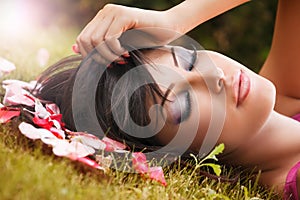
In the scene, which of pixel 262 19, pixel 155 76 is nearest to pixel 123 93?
pixel 155 76

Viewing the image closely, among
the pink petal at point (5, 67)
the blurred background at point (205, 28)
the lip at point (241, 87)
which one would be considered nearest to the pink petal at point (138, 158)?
the lip at point (241, 87)

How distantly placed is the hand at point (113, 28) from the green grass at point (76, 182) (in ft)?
0.96

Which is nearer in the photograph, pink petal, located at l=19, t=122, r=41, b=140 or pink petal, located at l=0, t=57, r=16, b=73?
pink petal, located at l=19, t=122, r=41, b=140

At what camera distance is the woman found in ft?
5.28

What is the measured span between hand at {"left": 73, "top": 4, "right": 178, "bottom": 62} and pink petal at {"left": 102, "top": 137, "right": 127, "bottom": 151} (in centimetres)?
22

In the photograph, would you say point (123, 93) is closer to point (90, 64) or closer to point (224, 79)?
point (90, 64)

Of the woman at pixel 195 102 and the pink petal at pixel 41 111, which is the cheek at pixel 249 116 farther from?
the pink petal at pixel 41 111

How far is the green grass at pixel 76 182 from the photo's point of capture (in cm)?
112

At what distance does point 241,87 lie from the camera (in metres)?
1.70

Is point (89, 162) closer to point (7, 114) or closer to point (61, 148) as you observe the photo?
point (61, 148)

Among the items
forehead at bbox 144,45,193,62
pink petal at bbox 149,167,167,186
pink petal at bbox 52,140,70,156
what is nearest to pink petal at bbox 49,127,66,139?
pink petal at bbox 52,140,70,156

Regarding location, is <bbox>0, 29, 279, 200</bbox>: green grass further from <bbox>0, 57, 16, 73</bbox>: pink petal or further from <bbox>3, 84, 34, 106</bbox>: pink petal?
<bbox>0, 57, 16, 73</bbox>: pink petal

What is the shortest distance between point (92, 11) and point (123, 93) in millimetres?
3029

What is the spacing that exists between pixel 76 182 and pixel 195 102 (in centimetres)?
54
